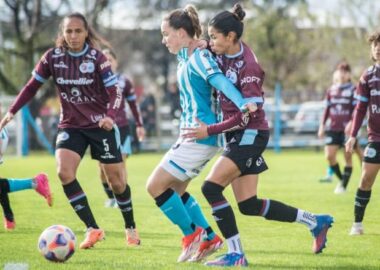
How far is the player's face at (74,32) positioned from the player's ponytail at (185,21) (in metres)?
1.26

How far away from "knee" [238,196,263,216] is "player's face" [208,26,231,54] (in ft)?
4.01

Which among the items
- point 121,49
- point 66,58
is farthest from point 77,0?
point 66,58

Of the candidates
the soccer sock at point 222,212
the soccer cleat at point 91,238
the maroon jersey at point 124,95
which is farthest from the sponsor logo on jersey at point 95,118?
the maroon jersey at point 124,95

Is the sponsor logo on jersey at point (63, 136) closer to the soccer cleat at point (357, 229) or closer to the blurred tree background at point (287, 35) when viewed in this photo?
the soccer cleat at point (357, 229)

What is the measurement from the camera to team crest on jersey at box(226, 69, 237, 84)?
6.88 m

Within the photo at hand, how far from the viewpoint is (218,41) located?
270 inches

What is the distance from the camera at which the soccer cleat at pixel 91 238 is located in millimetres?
8023

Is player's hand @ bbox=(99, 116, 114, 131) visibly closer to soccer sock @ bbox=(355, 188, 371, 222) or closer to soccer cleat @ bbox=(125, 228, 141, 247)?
soccer cleat @ bbox=(125, 228, 141, 247)

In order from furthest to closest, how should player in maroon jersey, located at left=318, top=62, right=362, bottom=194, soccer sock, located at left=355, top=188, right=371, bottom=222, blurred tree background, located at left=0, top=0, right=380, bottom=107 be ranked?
blurred tree background, located at left=0, top=0, right=380, bottom=107 → player in maroon jersey, located at left=318, top=62, right=362, bottom=194 → soccer sock, located at left=355, top=188, right=371, bottom=222

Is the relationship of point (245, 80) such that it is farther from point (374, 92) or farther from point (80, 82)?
point (374, 92)

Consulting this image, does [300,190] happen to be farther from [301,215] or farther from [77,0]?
[77,0]

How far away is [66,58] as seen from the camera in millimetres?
8164

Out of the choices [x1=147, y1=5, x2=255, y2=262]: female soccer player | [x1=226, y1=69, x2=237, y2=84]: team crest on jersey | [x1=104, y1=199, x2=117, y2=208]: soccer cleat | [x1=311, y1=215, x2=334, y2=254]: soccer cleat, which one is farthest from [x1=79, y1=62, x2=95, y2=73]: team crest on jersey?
[x1=104, y1=199, x2=117, y2=208]: soccer cleat

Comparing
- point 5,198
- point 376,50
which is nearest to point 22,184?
point 5,198
